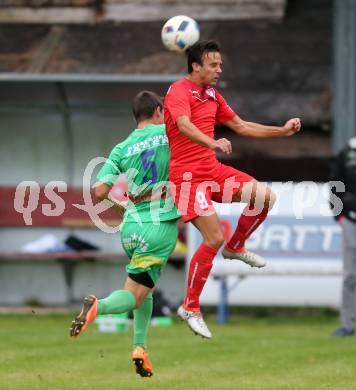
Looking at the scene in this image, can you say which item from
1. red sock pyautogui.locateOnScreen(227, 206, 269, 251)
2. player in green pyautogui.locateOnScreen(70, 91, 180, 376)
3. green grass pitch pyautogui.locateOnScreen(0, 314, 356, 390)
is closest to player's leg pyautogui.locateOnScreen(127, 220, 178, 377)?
player in green pyautogui.locateOnScreen(70, 91, 180, 376)

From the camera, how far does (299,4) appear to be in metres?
19.1

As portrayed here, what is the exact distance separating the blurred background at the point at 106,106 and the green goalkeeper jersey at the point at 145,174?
7503 mm

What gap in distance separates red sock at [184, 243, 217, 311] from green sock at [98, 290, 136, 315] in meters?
0.49

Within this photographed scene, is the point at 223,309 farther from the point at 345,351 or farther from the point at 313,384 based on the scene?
the point at 313,384

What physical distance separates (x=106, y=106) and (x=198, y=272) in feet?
28.2

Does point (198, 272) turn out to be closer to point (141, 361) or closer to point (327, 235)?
point (141, 361)

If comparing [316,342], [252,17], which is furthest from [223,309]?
[252,17]

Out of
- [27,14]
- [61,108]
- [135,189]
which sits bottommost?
[135,189]

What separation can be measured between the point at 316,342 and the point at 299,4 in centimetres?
715

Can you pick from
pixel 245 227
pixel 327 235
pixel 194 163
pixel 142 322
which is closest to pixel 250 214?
pixel 245 227

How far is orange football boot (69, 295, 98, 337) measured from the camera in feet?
29.0

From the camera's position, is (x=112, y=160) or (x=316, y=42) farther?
(x=316, y=42)

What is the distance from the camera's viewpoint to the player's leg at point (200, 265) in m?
9.35

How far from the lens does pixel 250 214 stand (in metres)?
9.77
